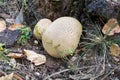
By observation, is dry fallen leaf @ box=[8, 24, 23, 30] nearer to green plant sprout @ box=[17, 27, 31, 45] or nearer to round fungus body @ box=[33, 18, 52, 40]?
green plant sprout @ box=[17, 27, 31, 45]

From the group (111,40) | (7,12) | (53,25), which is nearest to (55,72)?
(53,25)

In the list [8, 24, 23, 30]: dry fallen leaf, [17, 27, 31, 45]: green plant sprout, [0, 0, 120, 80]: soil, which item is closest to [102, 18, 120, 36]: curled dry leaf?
[0, 0, 120, 80]: soil

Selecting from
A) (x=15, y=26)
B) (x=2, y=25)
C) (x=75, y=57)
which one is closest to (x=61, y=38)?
(x=75, y=57)

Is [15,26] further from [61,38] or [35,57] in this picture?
[61,38]

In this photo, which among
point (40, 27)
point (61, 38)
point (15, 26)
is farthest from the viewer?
point (15, 26)

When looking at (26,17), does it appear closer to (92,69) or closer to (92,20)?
(92,20)

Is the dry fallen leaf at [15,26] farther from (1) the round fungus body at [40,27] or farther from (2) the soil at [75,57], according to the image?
(1) the round fungus body at [40,27]

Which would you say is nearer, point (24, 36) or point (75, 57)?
point (75, 57)
